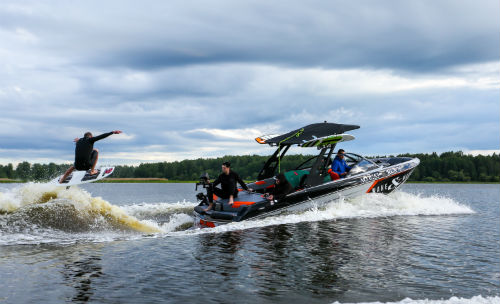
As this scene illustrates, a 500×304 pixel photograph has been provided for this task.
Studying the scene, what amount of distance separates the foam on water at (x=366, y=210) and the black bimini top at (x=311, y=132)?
2.61m

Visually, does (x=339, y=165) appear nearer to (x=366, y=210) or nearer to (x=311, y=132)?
(x=311, y=132)

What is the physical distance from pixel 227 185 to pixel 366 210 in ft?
21.6

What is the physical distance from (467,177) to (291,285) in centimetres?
11092

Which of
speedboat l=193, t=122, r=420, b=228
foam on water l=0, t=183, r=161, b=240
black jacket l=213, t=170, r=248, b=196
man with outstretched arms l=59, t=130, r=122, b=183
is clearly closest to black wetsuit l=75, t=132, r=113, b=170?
man with outstretched arms l=59, t=130, r=122, b=183

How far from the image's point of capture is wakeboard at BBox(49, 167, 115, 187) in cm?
1314

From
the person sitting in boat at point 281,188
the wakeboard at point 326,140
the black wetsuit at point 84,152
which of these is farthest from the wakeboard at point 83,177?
the wakeboard at point 326,140

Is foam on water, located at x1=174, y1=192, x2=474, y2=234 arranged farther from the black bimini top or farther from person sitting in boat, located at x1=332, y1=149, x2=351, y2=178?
the black bimini top

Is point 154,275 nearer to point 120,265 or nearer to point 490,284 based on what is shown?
point 120,265

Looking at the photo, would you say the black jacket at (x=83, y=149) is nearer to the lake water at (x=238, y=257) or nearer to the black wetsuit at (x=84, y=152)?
the black wetsuit at (x=84, y=152)

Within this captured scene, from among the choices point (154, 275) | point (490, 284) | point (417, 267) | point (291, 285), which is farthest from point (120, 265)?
point (490, 284)

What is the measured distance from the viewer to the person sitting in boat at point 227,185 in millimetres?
13227

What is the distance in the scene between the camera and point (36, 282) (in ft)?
23.4

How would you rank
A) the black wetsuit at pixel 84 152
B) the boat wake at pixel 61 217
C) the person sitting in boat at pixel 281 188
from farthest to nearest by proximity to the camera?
1. the person sitting in boat at pixel 281 188
2. the black wetsuit at pixel 84 152
3. the boat wake at pixel 61 217

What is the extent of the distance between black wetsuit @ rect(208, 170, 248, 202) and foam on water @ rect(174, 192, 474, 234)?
109 cm
